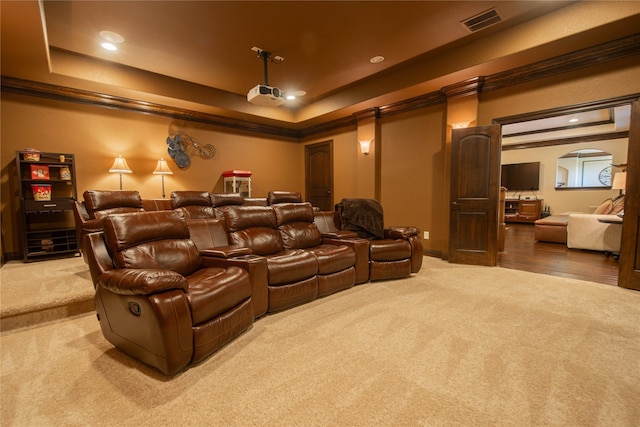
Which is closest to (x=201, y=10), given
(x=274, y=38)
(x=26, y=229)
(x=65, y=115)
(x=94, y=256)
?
Answer: (x=274, y=38)

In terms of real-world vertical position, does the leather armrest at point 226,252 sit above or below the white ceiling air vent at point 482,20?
below

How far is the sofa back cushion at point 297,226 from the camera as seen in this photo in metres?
3.38

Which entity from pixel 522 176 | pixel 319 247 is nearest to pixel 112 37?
pixel 319 247

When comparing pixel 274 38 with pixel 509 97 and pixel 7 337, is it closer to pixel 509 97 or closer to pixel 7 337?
pixel 509 97

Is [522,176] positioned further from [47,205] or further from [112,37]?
[47,205]

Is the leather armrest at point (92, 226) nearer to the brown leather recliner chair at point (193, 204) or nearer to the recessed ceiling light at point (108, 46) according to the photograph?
the brown leather recliner chair at point (193, 204)

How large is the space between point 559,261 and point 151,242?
5547 mm

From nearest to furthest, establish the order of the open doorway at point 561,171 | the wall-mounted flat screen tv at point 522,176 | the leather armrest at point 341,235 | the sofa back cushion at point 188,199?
1. the leather armrest at point 341,235
2. the sofa back cushion at point 188,199
3. the open doorway at point 561,171
4. the wall-mounted flat screen tv at point 522,176

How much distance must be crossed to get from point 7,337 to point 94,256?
105 cm

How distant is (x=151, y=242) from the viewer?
223 cm

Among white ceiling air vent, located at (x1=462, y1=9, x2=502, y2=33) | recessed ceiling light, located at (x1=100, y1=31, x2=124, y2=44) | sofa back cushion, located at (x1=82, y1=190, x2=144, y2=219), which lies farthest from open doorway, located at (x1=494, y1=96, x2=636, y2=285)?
sofa back cushion, located at (x1=82, y1=190, x2=144, y2=219)

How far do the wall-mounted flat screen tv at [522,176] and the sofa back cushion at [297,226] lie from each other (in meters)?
8.20

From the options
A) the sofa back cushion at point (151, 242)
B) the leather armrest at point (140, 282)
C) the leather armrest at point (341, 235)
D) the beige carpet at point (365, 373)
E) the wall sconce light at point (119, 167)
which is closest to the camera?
the beige carpet at point (365, 373)

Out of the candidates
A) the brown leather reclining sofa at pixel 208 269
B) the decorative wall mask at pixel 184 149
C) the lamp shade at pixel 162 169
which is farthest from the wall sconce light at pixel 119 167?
the brown leather reclining sofa at pixel 208 269
